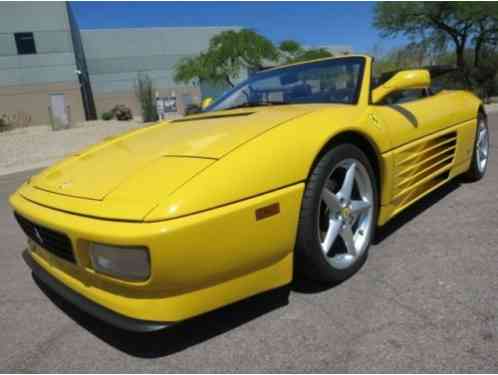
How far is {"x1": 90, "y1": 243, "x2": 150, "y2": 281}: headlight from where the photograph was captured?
1.31 metres

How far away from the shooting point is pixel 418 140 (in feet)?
7.88

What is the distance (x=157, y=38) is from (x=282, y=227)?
122 ft

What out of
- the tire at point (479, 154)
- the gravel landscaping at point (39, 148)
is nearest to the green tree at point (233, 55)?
the gravel landscaping at point (39, 148)

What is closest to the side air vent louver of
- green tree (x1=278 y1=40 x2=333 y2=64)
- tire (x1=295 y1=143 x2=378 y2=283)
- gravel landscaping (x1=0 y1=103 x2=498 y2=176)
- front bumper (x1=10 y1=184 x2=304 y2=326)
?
tire (x1=295 y1=143 x2=378 y2=283)

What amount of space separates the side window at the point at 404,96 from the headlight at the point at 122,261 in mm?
2027

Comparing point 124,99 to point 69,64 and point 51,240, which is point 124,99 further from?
point 51,240

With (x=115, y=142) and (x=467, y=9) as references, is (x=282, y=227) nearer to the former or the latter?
(x=115, y=142)

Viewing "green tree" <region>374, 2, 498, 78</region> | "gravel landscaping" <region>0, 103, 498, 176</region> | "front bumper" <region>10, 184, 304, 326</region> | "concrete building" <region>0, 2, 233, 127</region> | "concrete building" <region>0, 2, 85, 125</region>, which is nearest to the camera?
"front bumper" <region>10, 184, 304, 326</region>

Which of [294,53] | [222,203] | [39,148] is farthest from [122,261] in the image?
[294,53]

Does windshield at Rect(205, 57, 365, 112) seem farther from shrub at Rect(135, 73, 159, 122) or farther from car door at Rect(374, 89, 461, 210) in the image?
shrub at Rect(135, 73, 159, 122)

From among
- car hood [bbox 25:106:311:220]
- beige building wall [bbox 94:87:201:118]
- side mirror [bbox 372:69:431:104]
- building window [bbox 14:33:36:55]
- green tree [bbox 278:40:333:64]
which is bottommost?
beige building wall [bbox 94:87:201:118]

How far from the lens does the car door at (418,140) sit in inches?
87.6

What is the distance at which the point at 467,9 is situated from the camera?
16656 millimetres

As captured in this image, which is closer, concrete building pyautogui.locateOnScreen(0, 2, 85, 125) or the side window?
the side window
